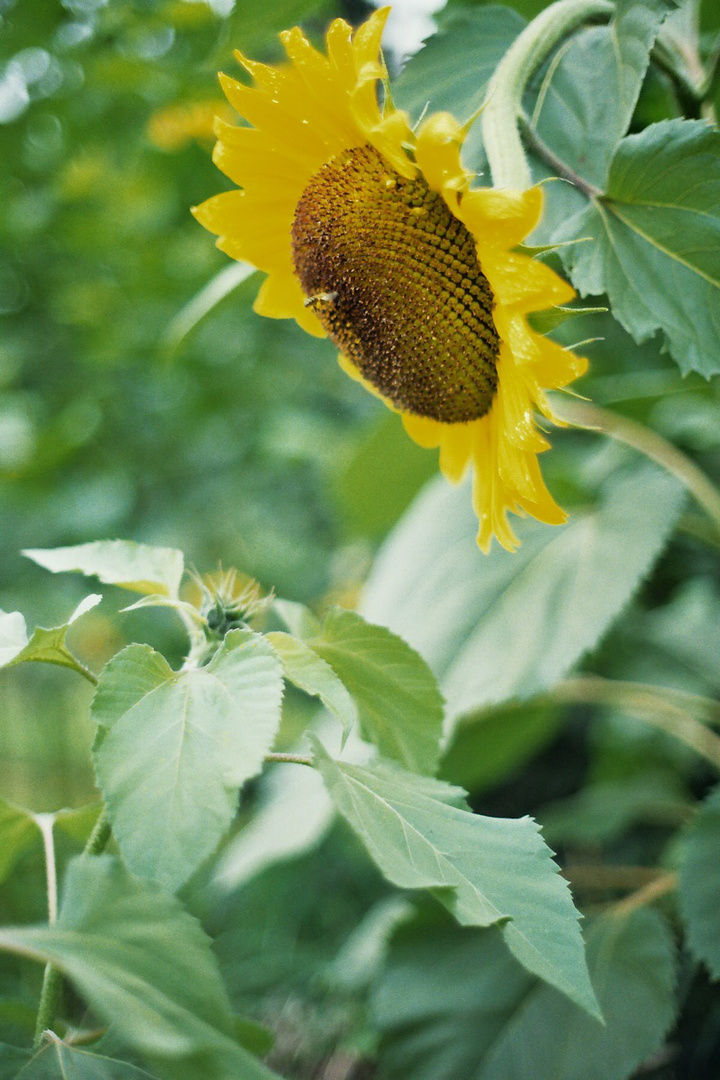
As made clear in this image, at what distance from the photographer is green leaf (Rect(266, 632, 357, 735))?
13.4 inches

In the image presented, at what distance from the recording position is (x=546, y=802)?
142cm

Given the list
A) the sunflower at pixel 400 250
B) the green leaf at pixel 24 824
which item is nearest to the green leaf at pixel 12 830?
the green leaf at pixel 24 824

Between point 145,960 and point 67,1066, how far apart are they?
0.13 meters

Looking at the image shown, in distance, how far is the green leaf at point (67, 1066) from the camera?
340 millimetres

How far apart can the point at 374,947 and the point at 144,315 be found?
3.49ft

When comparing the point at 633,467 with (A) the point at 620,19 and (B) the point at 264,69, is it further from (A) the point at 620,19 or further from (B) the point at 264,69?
(B) the point at 264,69

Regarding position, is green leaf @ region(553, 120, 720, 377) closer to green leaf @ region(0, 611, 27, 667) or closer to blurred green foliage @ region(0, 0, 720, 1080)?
blurred green foliage @ region(0, 0, 720, 1080)

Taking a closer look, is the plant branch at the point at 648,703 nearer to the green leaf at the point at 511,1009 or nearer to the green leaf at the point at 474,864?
the green leaf at the point at 511,1009

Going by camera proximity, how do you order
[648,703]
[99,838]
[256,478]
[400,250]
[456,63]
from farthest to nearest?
[256,478] → [648,703] → [456,63] → [400,250] → [99,838]

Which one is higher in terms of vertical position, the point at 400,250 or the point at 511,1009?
the point at 400,250

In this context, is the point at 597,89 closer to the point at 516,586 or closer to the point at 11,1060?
the point at 516,586

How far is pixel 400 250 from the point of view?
1.54 feet

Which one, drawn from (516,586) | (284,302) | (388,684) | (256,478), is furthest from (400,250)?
(256,478)

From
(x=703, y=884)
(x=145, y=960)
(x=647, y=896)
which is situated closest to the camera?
(x=145, y=960)
